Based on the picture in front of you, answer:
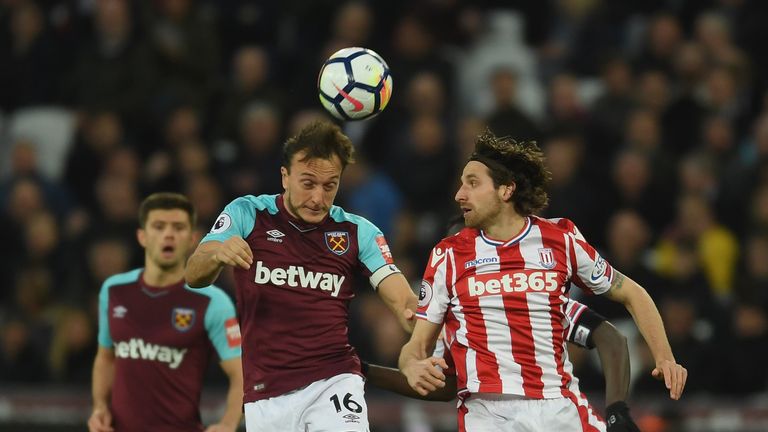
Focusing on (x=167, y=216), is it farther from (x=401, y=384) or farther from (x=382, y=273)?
(x=401, y=384)

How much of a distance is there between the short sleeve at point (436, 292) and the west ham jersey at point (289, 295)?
391mm

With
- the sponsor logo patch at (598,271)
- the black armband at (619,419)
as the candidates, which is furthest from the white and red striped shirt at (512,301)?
the black armband at (619,419)

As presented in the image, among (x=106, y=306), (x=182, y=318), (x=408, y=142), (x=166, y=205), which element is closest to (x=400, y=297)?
(x=182, y=318)

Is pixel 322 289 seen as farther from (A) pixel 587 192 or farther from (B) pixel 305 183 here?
(A) pixel 587 192

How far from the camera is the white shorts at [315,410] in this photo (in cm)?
662

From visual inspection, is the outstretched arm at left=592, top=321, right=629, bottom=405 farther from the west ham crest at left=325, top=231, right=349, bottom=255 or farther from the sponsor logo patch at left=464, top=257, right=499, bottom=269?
the west ham crest at left=325, top=231, right=349, bottom=255

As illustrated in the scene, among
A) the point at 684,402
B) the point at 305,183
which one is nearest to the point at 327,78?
the point at 305,183

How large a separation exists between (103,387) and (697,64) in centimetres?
717

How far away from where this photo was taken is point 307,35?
13375 millimetres

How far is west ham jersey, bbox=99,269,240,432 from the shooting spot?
749 cm

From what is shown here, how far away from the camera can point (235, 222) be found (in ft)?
22.2

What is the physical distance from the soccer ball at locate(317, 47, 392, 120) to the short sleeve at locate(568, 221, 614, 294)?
4.50 feet

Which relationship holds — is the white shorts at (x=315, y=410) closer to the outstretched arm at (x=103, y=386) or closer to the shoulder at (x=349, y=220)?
the shoulder at (x=349, y=220)

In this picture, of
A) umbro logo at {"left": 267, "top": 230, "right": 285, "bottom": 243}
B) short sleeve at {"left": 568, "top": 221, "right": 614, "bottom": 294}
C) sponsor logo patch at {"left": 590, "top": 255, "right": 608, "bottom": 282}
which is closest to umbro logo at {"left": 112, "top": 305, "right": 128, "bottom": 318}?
umbro logo at {"left": 267, "top": 230, "right": 285, "bottom": 243}
